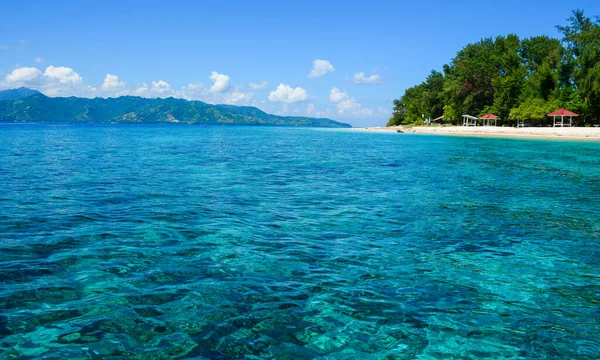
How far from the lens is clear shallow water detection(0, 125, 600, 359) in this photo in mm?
5637

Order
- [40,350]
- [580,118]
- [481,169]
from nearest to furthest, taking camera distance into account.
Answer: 1. [40,350]
2. [481,169]
3. [580,118]

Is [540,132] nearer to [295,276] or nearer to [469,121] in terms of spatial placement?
[469,121]

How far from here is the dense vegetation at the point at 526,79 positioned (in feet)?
271

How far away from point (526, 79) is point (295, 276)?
372ft

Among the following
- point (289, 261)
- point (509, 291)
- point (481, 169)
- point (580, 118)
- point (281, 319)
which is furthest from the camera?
point (580, 118)

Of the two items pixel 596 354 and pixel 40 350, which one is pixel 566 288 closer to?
pixel 596 354

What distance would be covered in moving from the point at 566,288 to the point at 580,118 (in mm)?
97105

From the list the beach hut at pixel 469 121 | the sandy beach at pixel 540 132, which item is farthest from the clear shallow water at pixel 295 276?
the beach hut at pixel 469 121

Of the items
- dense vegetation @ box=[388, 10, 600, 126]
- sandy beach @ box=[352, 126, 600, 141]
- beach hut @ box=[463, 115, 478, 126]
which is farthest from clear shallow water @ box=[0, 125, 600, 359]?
beach hut @ box=[463, 115, 478, 126]

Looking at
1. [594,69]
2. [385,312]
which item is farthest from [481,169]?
[594,69]

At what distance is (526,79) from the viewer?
10238 centimetres

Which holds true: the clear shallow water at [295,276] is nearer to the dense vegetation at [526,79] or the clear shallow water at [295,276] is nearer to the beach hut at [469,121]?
the dense vegetation at [526,79]

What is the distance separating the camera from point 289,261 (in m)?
8.91

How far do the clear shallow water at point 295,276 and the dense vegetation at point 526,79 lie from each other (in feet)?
267
